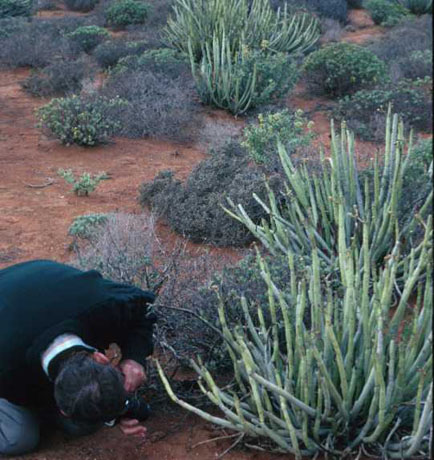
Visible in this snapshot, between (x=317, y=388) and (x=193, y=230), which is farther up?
(x=317, y=388)

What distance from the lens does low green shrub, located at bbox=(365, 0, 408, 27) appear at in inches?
625

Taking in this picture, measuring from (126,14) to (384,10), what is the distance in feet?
17.4

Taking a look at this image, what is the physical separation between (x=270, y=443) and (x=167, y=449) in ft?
1.48

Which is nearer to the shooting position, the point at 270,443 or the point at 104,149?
the point at 270,443

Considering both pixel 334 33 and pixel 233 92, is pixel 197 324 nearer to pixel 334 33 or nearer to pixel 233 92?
pixel 233 92

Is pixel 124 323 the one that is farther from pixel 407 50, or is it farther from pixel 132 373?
pixel 407 50

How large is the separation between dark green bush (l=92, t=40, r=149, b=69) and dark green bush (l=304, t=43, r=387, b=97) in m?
2.75

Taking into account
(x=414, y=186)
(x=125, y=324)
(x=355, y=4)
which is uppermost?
(x=125, y=324)

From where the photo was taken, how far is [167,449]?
3145 mm

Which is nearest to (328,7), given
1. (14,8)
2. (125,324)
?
(14,8)

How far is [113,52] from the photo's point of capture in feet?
37.1

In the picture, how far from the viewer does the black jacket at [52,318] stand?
2.79 m

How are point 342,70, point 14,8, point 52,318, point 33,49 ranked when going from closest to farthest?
point 52,318, point 342,70, point 33,49, point 14,8

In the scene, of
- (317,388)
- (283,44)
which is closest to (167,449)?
(317,388)
